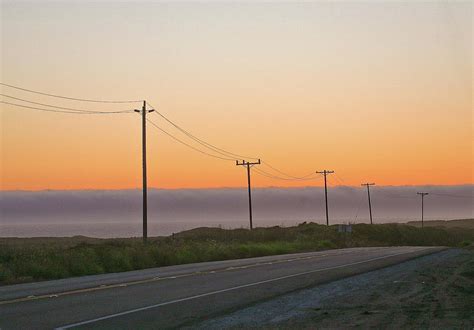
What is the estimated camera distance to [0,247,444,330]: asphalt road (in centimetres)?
1210

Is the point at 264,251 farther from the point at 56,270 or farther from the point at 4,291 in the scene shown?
the point at 4,291

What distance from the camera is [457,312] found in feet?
42.4

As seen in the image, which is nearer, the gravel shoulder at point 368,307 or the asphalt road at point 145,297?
the gravel shoulder at point 368,307

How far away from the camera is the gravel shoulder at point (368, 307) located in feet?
38.3

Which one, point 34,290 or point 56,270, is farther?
point 56,270

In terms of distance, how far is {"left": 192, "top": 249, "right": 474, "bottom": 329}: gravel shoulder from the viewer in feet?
38.3

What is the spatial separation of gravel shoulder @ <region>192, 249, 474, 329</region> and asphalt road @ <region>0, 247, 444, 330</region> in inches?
28.5

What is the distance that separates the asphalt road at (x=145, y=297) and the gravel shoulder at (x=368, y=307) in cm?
73

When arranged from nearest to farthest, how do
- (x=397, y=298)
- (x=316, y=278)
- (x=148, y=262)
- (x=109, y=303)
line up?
(x=109, y=303)
(x=397, y=298)
(x=316, y=278)
(x=148, y=262)

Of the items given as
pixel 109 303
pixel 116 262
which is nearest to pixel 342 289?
pixel 109 303

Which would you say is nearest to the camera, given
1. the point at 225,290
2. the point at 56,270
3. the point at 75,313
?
the point at 75,313

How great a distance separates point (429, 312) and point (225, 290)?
20.0 ft

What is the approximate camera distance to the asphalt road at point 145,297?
12.1 m

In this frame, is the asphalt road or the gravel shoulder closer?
the gravel shoulder
